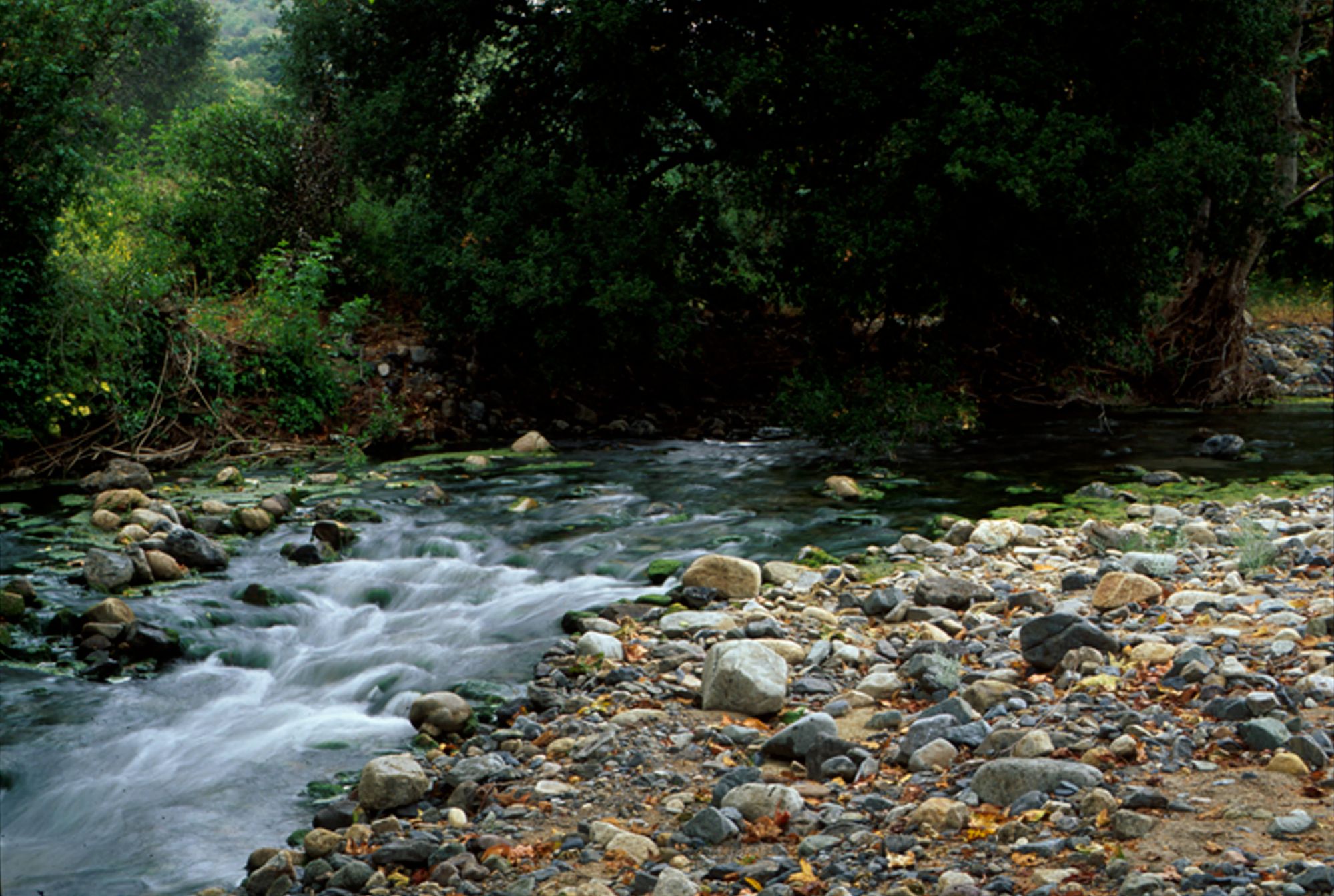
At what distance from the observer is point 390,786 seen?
4.51 m

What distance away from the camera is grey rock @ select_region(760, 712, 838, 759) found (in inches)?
179

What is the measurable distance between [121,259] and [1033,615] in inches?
481

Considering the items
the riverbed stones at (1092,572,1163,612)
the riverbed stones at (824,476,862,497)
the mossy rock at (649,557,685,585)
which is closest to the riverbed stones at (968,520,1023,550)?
the riverbed stones at (1092,572,1163,612)

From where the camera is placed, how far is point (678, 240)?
46.0ft

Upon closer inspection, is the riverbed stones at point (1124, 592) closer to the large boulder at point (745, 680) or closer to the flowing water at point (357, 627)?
the large boulder at point (745, 680)

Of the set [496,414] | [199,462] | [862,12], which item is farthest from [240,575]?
[862,12]

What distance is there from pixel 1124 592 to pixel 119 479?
9.28m

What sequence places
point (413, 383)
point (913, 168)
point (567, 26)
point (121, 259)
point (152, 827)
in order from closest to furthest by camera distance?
point (152, 827) → point (913, 168) → point (567, 26) → point (121, 259) → point (413, 383)

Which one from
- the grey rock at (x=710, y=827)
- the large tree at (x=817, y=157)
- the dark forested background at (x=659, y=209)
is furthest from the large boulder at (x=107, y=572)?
the large tree at (x=817, y=157)

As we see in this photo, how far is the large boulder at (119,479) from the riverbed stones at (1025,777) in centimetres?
946

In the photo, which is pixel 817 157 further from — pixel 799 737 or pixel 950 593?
pixel 799 737

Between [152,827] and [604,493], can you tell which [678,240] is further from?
[152,827]

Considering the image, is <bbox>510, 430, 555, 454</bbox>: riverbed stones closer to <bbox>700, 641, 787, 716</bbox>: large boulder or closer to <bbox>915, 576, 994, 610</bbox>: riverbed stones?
→ <bbox>915, 576, 994, 610</bbox>: riverbed stones

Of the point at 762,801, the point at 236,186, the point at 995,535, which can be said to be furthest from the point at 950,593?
the point at 236,186
